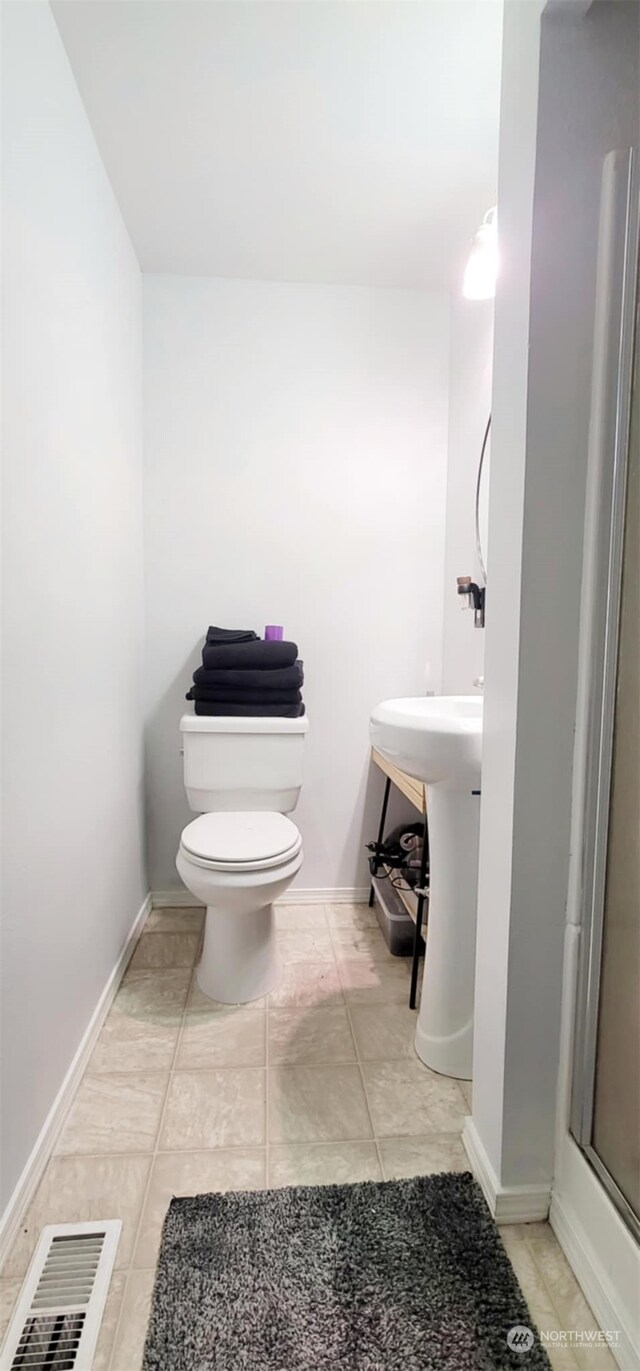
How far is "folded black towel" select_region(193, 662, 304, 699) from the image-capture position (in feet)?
6.16

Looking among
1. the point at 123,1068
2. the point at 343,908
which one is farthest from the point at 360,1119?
the point at 343,908

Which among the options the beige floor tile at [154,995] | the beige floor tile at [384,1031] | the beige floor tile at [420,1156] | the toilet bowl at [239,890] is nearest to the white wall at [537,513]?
the beige floor tile at [420,1156]

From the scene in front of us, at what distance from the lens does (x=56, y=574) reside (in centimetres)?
121

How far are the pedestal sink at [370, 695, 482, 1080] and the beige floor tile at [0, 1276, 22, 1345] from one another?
2.81ft

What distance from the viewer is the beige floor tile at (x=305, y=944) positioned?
185 cm

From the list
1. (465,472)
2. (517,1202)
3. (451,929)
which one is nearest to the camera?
(517,1202)

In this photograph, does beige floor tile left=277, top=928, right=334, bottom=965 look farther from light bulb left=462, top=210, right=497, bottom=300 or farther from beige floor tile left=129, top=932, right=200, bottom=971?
light bulb left=462, top=210, right=497, bottom=300

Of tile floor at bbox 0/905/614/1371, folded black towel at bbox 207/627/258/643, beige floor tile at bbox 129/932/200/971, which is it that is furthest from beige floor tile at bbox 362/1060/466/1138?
folded black towel at bbox 207/627/258/643

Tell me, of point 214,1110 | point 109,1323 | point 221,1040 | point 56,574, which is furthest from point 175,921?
point 56,574

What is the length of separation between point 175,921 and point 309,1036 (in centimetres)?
77

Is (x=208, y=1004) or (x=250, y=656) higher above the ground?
(x=250, y=656)

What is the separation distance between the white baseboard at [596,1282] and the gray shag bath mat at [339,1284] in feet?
0.33

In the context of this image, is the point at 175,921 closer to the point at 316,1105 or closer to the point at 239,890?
the point at 239,890

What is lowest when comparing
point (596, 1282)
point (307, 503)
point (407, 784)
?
point (596, 1282)
